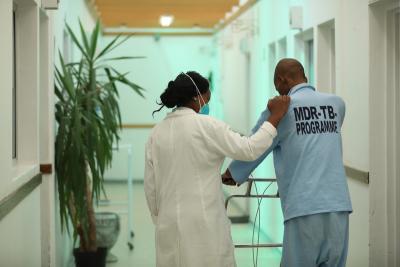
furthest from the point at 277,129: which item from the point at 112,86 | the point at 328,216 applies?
the point at 112,86

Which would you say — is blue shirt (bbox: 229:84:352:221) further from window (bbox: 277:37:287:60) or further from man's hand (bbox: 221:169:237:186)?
window (bbox: 277:37:287:60)

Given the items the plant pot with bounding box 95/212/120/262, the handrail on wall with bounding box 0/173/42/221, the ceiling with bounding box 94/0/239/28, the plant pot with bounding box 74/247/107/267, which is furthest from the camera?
the ceiling with bounding box 94/0/239/28

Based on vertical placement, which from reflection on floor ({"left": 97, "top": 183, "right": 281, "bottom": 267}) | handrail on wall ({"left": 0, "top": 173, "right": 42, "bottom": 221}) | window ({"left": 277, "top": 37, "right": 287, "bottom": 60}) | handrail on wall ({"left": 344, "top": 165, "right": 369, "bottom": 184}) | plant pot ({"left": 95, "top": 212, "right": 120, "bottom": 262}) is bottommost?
reflection on floor ({"left": 97, "top": 183, "right": 281, "bottom": 267})

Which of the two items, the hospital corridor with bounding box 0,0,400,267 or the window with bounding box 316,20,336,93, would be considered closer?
the hospital corridor with bounding box 0,0,400,267

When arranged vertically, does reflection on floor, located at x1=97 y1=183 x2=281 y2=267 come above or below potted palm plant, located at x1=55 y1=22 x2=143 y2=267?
below

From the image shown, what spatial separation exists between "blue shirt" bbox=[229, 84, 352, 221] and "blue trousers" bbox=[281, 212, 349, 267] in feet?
0.12

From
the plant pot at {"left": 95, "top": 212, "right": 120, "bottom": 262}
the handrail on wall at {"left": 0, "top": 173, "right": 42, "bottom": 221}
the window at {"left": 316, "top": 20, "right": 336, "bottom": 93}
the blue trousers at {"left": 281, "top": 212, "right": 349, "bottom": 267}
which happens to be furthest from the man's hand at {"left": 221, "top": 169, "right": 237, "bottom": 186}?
the plant pot at {"left": 95, "top": 212, "right": 120, "bottom": 262}

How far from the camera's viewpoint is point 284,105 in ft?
8.07

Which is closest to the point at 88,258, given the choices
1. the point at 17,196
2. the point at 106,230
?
the point at 106,230

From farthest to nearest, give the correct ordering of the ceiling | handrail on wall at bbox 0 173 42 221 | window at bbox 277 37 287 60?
the ceiling
window at bbox 277 37 287 60
handrail on wall at bbox 0 173 42 221

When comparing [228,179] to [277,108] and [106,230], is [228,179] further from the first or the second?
[106,230]

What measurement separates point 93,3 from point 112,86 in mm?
3377

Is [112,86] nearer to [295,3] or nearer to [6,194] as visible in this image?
[295,3]

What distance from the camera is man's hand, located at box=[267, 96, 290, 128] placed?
2.44 meters
